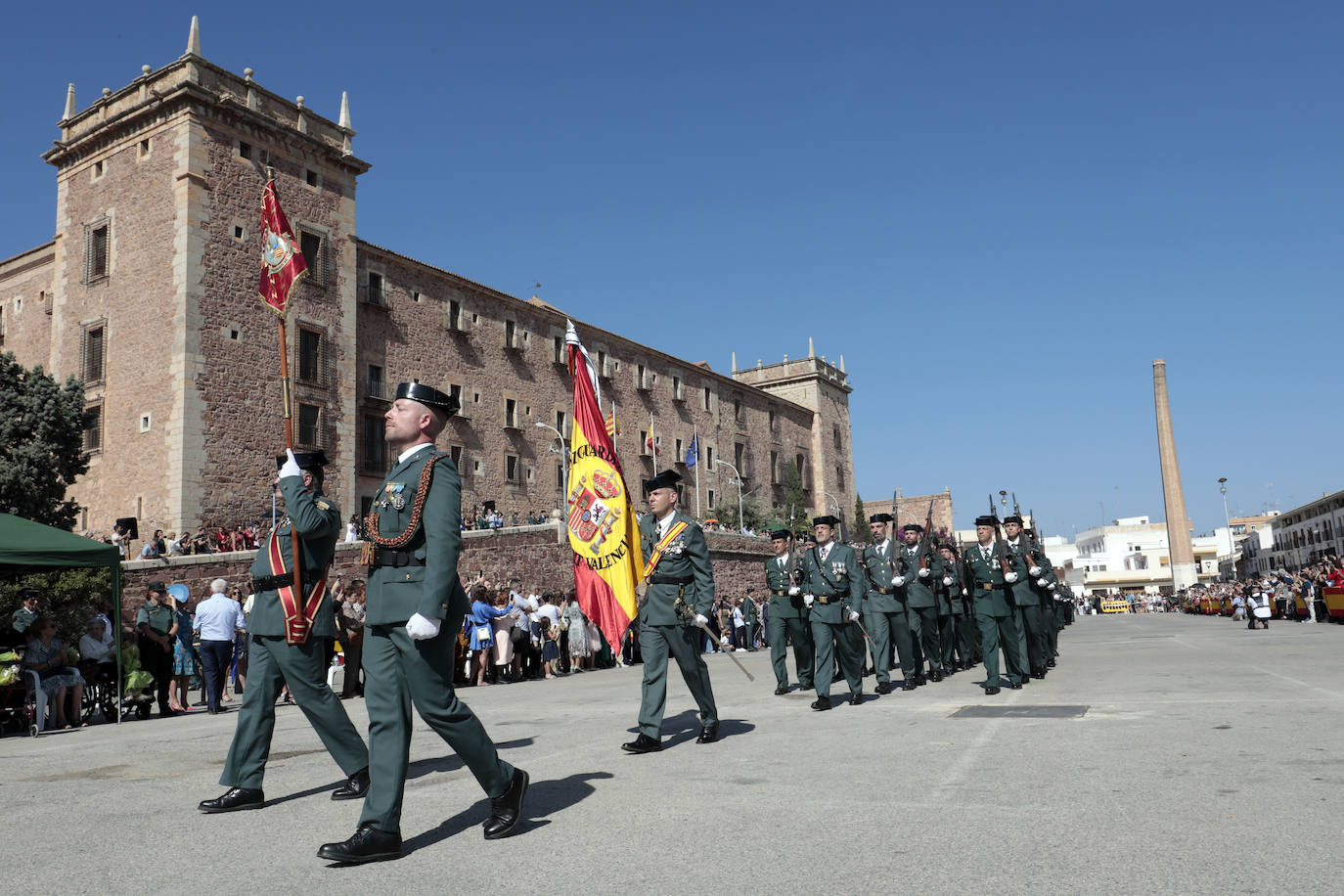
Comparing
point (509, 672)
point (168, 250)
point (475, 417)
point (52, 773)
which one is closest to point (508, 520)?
point (475, 417)

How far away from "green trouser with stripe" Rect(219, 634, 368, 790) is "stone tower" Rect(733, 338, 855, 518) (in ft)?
220

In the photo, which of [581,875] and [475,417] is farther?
[475,417]

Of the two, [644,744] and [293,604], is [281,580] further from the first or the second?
[644,744]

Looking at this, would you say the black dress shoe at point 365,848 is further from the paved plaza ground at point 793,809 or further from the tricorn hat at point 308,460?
the tricorn hat at point 308,460

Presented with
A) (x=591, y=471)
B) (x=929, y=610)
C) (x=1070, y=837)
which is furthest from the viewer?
(x=929, y=610)

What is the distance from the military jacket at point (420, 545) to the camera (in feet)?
14.7

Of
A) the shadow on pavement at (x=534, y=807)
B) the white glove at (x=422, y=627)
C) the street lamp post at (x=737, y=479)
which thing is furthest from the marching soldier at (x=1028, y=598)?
the street lamp post at (x=737, y=479)

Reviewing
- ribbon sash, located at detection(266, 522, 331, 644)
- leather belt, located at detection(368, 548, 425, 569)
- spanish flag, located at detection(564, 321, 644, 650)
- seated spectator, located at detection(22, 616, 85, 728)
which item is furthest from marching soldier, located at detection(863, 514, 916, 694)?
seated spectator, located at detection(22, 616, 85, 728)

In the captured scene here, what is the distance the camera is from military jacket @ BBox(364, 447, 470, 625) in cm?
448

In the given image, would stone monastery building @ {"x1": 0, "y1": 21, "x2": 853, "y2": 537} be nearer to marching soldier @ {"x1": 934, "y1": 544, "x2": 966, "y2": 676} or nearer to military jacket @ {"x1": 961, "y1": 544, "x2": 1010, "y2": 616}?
marching soldier @ {"x1": 934, "y1": 544, "x2": 966, "y2": 676}

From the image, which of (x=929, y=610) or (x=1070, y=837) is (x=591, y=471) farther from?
(x=1070, y=837)

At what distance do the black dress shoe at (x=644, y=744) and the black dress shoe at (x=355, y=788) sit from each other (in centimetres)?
189

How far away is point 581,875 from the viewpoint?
12.4 ft

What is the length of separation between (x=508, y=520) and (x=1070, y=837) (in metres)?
39.7
